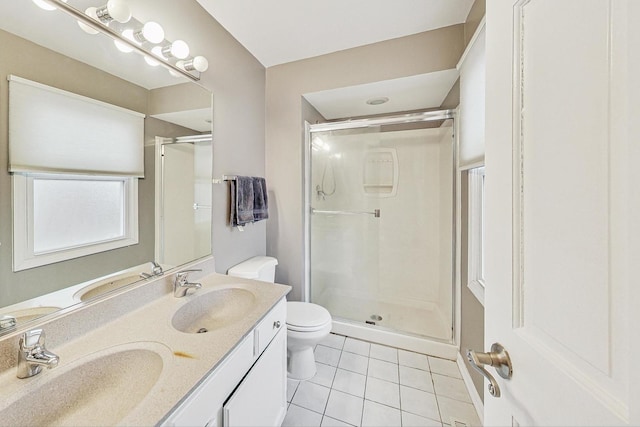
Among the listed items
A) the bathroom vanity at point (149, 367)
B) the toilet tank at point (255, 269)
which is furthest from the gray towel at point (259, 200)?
the bathroom vanity at point (149, 367)

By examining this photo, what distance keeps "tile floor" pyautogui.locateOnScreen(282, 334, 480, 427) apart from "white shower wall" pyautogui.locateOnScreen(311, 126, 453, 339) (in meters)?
0.45

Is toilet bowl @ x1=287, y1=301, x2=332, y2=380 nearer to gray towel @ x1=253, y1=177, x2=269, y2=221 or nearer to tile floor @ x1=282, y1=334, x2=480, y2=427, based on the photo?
tile floor @ x1=282, y1=334, x2=480, y2=427

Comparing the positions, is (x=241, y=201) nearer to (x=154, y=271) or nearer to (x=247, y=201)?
(x=247, y=201)

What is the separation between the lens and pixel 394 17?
5.15 feet

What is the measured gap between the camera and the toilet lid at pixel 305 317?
158cm

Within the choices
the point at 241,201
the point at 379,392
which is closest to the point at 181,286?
the point at 241,201

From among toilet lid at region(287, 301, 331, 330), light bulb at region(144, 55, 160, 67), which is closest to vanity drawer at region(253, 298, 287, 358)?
toilet lid at region(287, 301, 331, 330)

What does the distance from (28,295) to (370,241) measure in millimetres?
2303

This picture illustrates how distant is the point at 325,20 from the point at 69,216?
5.87 feet

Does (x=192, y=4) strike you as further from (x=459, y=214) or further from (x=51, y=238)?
(x=459, y=214)

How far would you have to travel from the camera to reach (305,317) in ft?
5.45

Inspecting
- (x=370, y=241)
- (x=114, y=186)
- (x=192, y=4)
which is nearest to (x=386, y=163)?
(x=370, y=241)

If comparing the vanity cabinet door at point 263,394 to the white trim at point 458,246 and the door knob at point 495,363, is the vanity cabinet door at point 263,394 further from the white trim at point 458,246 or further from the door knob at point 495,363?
the white trim at point 458,246

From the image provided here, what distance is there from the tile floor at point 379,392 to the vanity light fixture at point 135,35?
2076 millimetres
